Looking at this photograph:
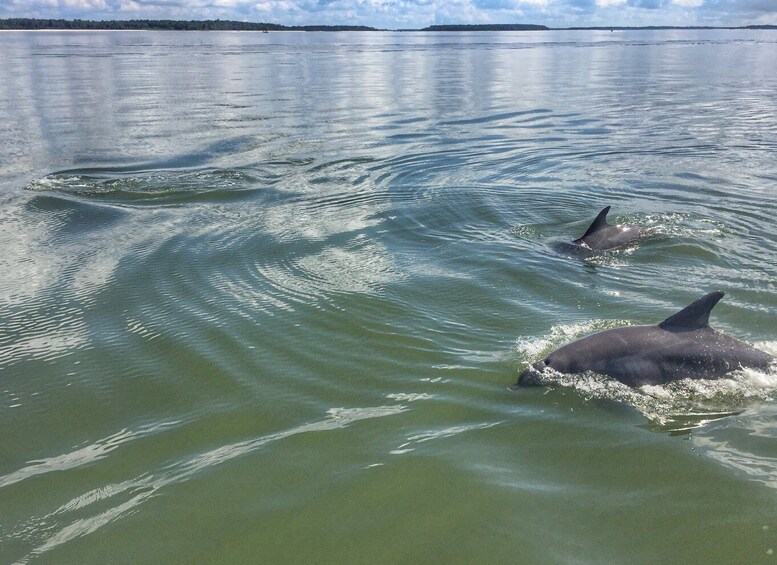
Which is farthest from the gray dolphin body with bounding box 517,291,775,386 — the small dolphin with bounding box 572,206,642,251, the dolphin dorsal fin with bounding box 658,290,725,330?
the small dolphin with bounding box 572,206,642,251

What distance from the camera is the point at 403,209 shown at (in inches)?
575

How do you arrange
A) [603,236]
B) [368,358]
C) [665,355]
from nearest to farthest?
[665,355]
[368,358]
[603,236]

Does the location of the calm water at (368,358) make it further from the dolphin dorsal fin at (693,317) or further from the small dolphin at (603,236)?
the dolphin dorsal fin at (693,317)

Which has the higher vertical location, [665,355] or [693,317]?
[693,317]

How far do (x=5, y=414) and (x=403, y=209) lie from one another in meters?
9.35

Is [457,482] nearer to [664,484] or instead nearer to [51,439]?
[664,484]

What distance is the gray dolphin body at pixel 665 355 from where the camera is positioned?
7188 mm

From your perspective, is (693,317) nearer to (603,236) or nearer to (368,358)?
(368,358)

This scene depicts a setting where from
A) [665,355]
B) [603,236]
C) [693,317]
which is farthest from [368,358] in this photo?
[603,236]

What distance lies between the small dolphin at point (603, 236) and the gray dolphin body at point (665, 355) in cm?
436

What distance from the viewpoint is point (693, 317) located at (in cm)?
733

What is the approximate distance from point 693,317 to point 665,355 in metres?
0.57

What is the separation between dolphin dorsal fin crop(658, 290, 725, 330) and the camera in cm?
724

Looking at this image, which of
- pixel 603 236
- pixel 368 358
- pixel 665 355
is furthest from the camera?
pixel 603 236
